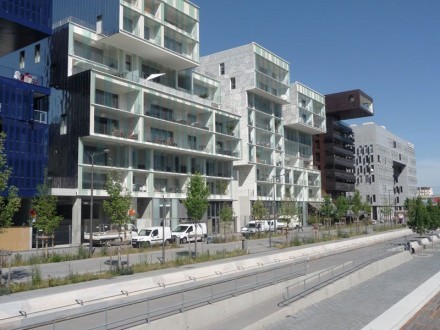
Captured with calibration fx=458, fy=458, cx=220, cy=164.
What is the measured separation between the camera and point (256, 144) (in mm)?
70375

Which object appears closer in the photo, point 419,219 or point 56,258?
point 56,258

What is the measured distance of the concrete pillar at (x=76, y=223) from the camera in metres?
41.2

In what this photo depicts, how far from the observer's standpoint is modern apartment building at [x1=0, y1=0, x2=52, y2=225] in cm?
3681

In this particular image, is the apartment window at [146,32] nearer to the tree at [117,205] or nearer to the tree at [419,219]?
the tree at [117,205]

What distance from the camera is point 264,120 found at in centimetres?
7475

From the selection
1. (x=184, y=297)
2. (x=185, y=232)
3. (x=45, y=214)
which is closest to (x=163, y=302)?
(x=184, y=297)

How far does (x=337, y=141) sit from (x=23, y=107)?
7569 cm

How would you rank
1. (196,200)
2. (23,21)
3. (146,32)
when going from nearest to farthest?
(196,200) < (23,21) < (146,32)

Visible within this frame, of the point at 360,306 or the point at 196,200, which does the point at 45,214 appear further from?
the point at 360,306

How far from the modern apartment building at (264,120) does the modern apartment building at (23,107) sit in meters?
31.9

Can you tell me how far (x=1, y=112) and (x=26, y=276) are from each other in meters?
20.4

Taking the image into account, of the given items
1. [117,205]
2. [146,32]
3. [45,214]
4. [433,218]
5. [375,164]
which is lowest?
[433,218]

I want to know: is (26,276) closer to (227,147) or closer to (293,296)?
(293,296)

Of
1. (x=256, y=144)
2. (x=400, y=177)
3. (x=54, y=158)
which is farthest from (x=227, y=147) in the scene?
(x=400, y=177)
